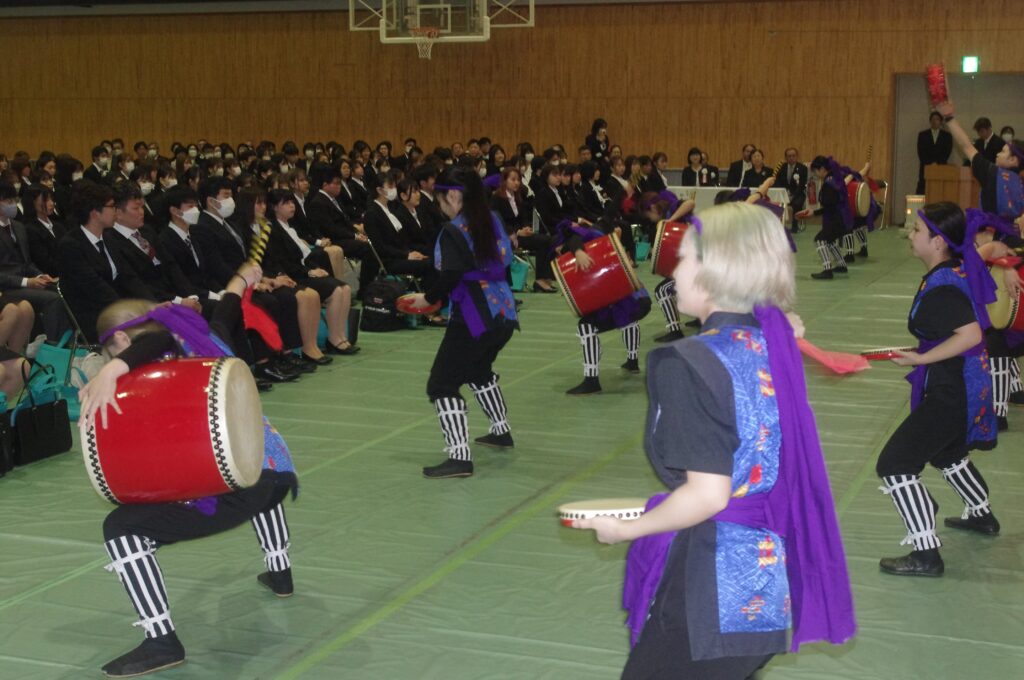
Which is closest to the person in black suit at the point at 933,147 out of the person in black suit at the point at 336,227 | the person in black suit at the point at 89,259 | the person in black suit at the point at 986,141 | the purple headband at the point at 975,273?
the person in black suit at the point at 986,141

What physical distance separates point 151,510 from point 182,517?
10 centimetres

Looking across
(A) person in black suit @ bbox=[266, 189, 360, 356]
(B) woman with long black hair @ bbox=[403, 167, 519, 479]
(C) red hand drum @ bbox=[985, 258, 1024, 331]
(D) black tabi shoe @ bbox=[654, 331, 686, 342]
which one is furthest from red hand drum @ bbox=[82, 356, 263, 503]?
(D) black tabi shoe @ bbox=[654, 331, 686, 342]

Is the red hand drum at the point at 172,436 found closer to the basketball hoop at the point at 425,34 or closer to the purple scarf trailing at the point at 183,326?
the purple scarf trailing at the point at 183,326

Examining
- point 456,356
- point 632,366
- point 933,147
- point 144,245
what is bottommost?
point 632,366

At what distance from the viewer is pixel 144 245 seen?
8.33m

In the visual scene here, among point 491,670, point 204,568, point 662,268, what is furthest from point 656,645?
point 662,268

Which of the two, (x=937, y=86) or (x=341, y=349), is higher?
(x=937, y=86)

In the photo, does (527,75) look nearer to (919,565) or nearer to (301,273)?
(301,273)

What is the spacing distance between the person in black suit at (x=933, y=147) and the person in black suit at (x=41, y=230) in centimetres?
1464

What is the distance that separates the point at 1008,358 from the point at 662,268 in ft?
9.47

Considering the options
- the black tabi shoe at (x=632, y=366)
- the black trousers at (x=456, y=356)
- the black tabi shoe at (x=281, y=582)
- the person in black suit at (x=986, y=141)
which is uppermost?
the person in black suit at (x=986, y=141)

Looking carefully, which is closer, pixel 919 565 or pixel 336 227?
pixel 919 565

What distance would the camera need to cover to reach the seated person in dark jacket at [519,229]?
41.1 ft

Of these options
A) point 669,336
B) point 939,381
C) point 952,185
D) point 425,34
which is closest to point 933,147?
point 952,185
